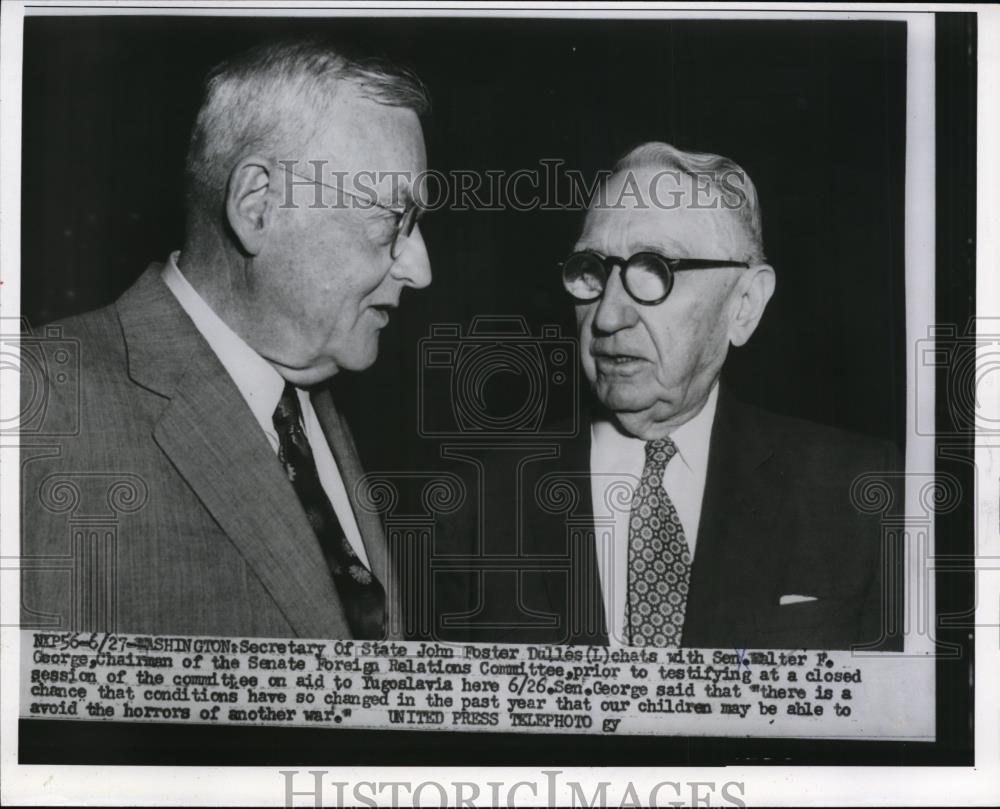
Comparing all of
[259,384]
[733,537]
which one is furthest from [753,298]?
[259,384]

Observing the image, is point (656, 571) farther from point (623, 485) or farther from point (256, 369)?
point (256, 369)

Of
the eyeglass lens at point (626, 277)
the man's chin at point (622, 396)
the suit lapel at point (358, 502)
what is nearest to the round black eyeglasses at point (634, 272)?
the eyeglass lens at point (626, 277)

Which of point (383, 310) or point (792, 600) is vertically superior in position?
point (383, 310)

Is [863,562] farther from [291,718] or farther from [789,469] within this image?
[291,718]

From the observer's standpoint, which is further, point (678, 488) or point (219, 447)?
point (678, 488)

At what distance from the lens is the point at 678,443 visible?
2.99 m

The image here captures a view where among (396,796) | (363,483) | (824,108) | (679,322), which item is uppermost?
(824,108)

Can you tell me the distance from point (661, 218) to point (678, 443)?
0.64 m

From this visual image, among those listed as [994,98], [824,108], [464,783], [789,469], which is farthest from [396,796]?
[994,98]

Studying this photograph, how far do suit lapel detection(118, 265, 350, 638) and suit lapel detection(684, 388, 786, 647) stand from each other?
3.58 feet

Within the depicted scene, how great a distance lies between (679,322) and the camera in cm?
294

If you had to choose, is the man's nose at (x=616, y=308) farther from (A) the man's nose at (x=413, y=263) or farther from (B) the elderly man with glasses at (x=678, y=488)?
(A) the man's nose at (x=413, y=263)

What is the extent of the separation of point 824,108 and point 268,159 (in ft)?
5.20

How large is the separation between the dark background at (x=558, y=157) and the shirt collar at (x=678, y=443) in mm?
127
